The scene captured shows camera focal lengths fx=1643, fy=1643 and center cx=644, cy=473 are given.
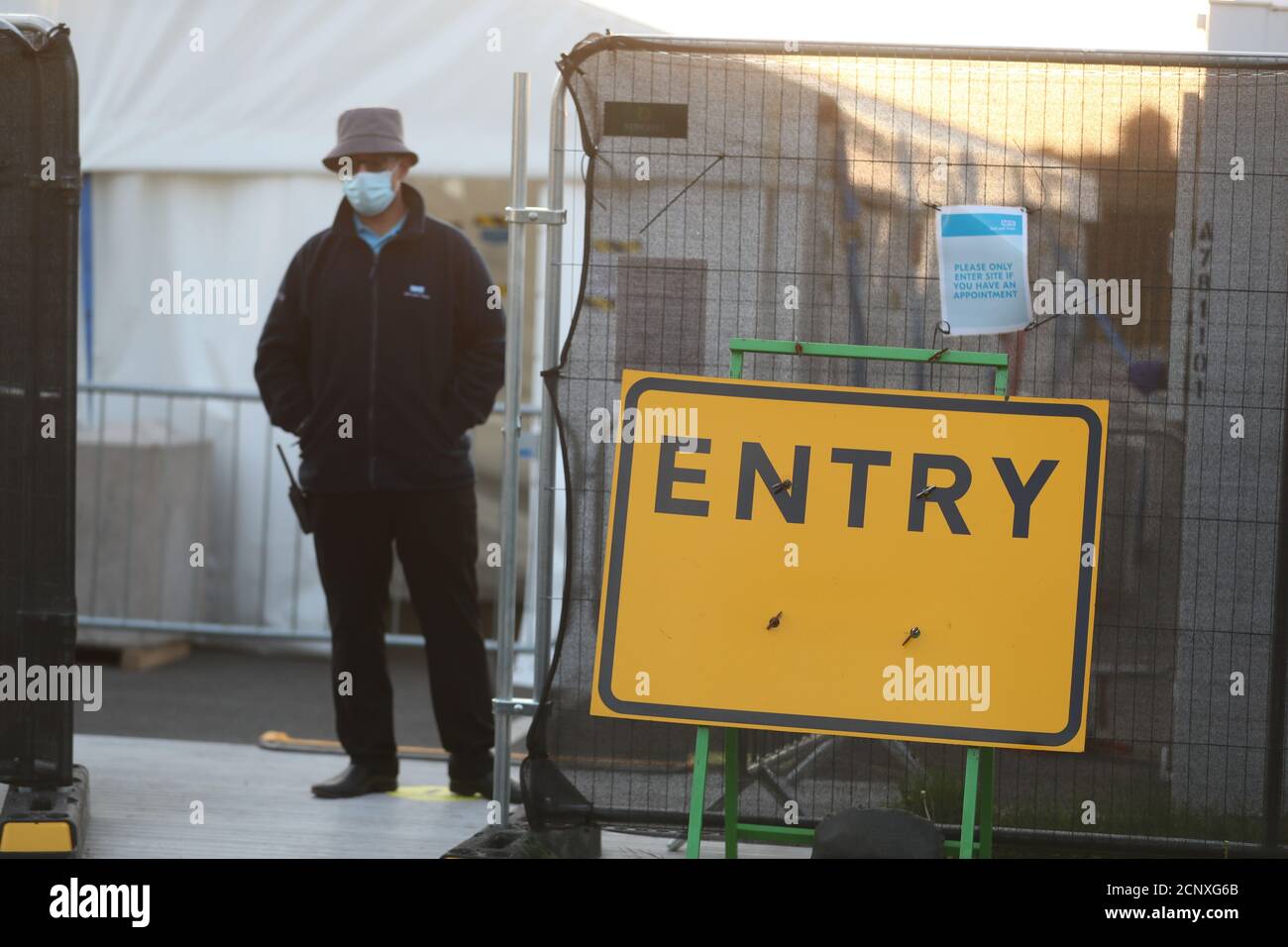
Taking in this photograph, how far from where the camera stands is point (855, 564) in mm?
4461

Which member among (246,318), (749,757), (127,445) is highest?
(246,318)

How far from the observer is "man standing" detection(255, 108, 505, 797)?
599 centimetres

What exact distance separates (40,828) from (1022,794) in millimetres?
2916

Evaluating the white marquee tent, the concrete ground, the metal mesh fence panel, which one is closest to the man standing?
the concrete ground

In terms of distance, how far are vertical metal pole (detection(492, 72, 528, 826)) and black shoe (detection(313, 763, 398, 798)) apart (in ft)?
3.91

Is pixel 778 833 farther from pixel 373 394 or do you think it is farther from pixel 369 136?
pixel 369 136

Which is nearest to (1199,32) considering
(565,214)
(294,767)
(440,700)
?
(565,214)

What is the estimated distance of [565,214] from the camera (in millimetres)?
5039

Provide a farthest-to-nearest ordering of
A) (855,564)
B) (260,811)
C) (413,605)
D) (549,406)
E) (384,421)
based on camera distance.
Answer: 1. (413,605)
2. (384,421)
3. (260,811)
4. (549,406)
5. (855,564)

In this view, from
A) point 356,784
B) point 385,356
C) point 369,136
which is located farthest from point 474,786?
point 369,136

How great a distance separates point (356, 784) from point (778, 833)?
1996 mm

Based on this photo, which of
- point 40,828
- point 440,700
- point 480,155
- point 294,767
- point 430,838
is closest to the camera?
point 40,828

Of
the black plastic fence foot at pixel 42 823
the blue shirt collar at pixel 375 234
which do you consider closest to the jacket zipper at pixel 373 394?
the blue shirt collar at pixel 375 234
